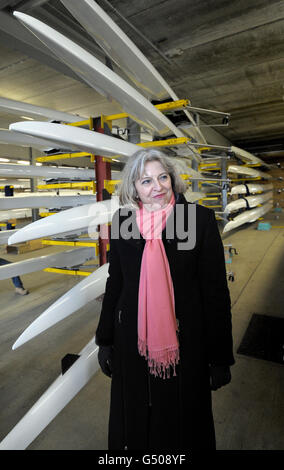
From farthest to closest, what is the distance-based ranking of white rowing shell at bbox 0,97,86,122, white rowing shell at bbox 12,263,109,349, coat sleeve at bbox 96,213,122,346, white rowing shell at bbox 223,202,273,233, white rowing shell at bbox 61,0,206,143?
white rowing shell at bbox 223,202,273,233, white rowing shell at bbox 0,97,86,122, white rowing shell at bbox 12,263,109,349, white rowing shell at bbox 61,0,206,143, coat sleeve at bbox 96,213,122,346

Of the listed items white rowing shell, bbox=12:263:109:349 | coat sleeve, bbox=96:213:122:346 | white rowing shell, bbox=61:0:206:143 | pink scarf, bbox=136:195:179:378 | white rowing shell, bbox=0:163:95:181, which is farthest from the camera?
white rowing shell, bbox=0:163:95:181

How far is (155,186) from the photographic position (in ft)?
3.40

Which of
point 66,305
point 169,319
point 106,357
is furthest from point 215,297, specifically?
point 66,305

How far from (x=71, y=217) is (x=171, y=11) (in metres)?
2.01

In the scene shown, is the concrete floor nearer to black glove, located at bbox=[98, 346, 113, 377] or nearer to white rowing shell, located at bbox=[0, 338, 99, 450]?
white rowing shell, located at bbox=[0, 338, 99, 450]

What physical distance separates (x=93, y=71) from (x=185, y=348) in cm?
135

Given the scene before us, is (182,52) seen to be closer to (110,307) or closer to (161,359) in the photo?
(110,307)

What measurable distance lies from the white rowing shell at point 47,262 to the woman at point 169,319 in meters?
1.43

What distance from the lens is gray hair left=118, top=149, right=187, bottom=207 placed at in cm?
107

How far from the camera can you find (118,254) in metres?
1.11

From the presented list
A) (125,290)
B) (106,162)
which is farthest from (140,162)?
(106,162)

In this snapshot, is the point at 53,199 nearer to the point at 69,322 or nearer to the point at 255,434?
the point at 69,322

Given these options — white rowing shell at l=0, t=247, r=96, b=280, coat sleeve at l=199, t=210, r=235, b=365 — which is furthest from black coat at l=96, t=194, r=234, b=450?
white rowing shell at l=0, t=247, r=96, b=280

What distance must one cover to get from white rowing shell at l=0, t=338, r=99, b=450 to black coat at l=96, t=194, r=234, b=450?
497 millimetres
